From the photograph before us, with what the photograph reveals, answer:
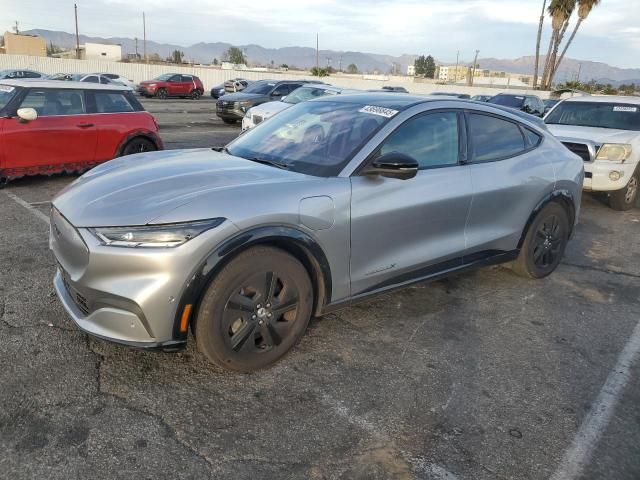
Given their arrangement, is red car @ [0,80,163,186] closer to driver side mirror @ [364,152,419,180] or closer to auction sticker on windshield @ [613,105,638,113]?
driver side mirror @ [364,152,419,180]

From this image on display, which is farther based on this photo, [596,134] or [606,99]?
[606,99]

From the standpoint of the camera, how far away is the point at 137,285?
2637mm

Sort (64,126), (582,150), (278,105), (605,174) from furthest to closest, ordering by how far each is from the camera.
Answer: (278,105) < (582,150) < (605,174) < (64,126)

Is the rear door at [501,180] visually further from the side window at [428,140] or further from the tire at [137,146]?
the tire at [137,146]

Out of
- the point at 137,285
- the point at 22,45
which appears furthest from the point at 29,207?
the point at 22,45

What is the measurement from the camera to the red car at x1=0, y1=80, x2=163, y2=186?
23.0ft

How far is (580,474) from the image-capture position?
8.04 ft

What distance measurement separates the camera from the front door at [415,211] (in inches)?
132

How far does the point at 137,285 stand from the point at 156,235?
0.27 metres

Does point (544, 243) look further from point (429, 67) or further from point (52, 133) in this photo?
point (429, 67)

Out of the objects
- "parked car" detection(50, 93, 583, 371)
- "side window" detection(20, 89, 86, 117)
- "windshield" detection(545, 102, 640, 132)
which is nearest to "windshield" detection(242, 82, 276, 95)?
"side window" detection(20, 89, 86, 117)

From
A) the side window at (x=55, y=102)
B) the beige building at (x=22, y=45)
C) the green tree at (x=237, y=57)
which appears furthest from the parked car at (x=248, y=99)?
the green tree at (x=237, y=57)

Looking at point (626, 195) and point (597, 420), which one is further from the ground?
point (626, 195)

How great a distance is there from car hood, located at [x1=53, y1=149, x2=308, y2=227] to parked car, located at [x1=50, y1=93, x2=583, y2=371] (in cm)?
1
